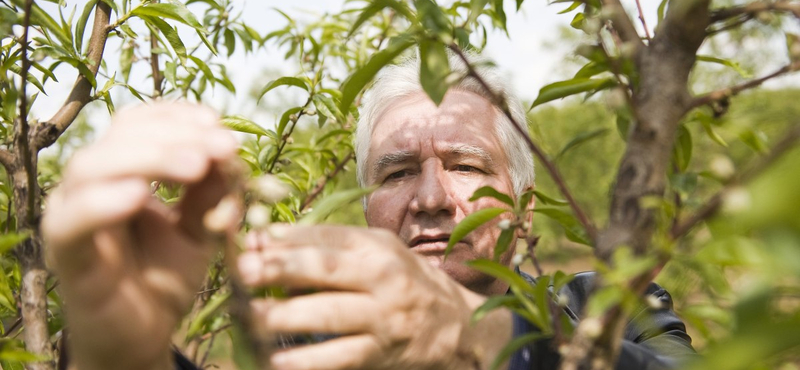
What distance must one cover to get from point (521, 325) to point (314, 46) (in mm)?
1746

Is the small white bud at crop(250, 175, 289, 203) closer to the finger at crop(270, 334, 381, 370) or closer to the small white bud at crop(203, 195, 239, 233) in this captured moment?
the small white bud at crop(203, 195, 239, 233)

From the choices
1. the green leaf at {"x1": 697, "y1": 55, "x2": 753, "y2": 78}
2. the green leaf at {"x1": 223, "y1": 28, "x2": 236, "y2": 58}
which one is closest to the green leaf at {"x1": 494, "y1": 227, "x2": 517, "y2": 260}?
the green leaf at {"x1": 697, "y1": 55, "x2": 753, "y2": 78}

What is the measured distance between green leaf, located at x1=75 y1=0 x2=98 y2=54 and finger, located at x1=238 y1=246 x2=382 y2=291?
96cm

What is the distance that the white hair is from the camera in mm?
2172

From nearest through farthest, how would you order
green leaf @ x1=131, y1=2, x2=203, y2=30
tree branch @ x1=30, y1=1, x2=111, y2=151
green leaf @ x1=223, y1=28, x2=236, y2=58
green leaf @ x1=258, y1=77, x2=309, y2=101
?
1. tree branch @ x1=30, y1=1, x2=111, y2=151
2. green leaf @ x1=131, y1=2, x2=203, y2=30
3. green leaf @ x1=258, y1=77, x2=309, y2=101
4. green leaf @ x1=223, y1=28, x2=236, y2=58

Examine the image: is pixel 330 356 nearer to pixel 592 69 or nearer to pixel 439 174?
pixel 592 69

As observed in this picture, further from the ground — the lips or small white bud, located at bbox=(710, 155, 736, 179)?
small white bud, located at bbox=(710, 155, 736, 179)

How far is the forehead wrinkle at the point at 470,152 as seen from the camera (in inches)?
76.7

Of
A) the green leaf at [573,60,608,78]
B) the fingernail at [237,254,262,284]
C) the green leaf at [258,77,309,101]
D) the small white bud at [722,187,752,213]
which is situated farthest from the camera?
the green leaf at [258,77,309,101]

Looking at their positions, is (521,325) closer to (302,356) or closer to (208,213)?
(302,356)

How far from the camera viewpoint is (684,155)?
3.46ft

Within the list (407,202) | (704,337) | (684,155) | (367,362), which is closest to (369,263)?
(367,362)

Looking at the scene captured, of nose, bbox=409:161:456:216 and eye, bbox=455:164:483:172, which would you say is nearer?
nose, bbox=409:161:456:216

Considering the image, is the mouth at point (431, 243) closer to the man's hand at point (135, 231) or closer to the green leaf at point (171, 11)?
the green leaf at point (171, 11)
